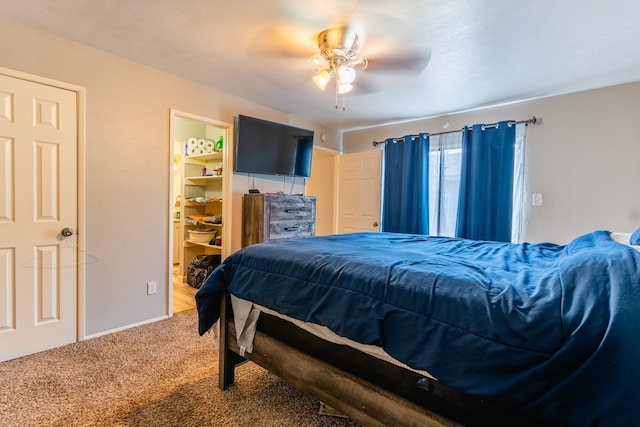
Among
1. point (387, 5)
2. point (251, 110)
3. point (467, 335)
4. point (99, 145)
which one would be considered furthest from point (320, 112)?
point (467, 335)

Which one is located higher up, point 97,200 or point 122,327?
point 97,200

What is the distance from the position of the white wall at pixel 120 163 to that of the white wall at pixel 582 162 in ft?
12.0

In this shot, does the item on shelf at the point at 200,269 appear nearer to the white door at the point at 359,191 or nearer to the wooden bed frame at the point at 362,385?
the white door at the point at 359,191

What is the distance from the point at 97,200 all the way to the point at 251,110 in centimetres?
188

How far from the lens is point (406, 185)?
4.12 meters

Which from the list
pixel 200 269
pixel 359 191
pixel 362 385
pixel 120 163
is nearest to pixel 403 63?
pixel 359 191

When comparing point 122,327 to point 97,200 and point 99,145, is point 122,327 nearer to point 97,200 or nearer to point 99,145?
point 97,200

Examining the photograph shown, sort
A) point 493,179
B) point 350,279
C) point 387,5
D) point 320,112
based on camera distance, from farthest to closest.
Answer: point 320,112
point 493,179
point 387,5
point 350,279

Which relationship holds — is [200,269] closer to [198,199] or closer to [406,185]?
[198,199]

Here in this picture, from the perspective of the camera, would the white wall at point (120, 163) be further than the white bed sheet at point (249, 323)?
Yes

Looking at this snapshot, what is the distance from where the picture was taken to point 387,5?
1795 mm

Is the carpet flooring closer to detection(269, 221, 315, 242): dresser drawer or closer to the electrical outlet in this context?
the electrical outlet

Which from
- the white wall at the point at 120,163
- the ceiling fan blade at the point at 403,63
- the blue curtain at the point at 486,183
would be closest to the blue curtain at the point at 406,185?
the blue curtain at the point at 486,183

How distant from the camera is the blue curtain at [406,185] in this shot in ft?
13.2
